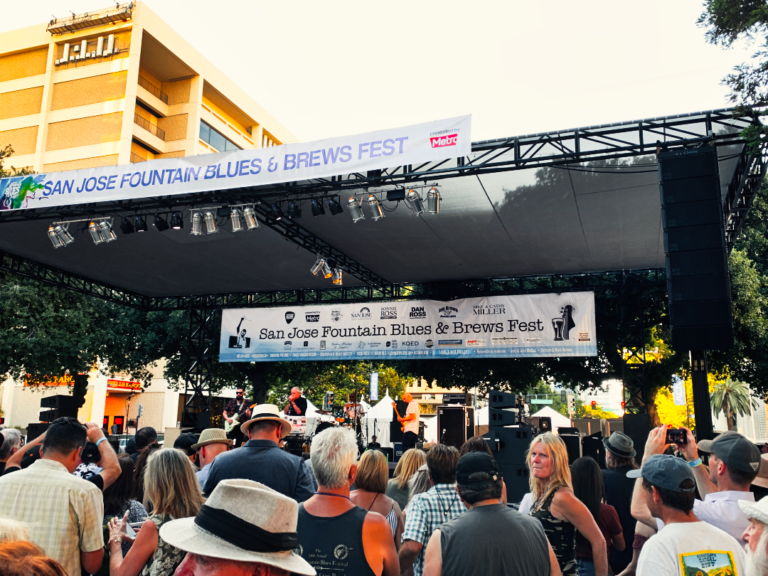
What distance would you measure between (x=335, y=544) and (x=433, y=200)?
6.94 m

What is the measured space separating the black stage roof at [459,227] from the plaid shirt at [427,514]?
224 inches

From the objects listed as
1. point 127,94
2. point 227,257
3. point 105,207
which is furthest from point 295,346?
point 127,94

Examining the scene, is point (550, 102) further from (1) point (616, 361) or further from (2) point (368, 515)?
(1) point (616, 361)

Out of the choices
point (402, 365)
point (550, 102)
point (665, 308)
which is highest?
point (550, 102)

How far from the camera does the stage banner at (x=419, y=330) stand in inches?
498

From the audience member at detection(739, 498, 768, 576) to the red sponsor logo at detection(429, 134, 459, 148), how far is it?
6279 mm

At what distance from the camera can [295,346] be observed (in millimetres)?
14531

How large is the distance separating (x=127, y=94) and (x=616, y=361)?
28.8 meters

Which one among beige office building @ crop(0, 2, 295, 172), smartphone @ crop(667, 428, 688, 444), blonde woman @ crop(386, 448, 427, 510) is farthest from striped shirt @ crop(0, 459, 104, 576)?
beige office building @ crop(0, 2, 295, 172)

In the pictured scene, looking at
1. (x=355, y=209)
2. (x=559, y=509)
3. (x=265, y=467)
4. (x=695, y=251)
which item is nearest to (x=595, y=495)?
(x=559, y=509)

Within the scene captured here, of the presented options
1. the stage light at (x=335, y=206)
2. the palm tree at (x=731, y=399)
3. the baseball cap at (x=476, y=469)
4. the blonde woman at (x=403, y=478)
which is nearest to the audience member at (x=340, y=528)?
the baseball cap at (x=476, y=469)

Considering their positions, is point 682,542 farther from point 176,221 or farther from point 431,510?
point 176,221

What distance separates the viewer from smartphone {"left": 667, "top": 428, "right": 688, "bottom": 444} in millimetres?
3432

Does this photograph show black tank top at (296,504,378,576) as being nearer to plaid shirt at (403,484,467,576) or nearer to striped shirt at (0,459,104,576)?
plaid shirt at (403,484,467,576)
